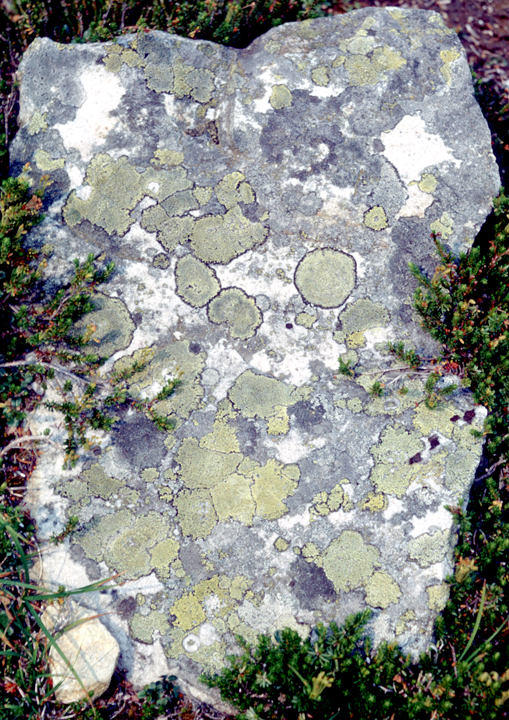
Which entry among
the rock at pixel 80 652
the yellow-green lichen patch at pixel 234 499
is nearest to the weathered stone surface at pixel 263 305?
the yellow-green lichen patch at pixel 234 499

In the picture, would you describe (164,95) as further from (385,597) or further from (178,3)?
(385,597)

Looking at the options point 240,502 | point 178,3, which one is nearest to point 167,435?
point 240,502

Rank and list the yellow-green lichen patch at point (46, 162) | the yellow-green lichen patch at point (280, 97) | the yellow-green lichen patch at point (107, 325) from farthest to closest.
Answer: the yellow-green lichen patch at point (280, 97) < the yellow-green lichen patch at point (46, 162) < the yellow-green lichen patch at point (107, 325)

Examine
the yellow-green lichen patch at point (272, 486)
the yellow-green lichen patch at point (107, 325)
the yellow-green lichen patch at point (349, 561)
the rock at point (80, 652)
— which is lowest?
the rock at point (80, 652)

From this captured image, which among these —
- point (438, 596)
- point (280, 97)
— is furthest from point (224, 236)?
point (438, 596)

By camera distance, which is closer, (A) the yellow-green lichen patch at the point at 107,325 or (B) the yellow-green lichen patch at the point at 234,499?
(B) the yellow-green lichen patch at the point at 234,499

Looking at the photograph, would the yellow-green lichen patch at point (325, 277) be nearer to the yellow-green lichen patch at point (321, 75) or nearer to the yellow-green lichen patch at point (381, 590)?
the yellow-green lichen patch at point (321, 75)

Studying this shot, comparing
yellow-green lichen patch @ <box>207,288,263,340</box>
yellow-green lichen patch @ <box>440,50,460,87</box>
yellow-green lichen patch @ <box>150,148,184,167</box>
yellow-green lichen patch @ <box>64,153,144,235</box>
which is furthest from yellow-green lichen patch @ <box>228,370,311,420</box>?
yellow-green lichen patch @ <box>440,50,460,87</box>

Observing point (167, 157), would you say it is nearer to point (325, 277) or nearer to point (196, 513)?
point (325, 277)
